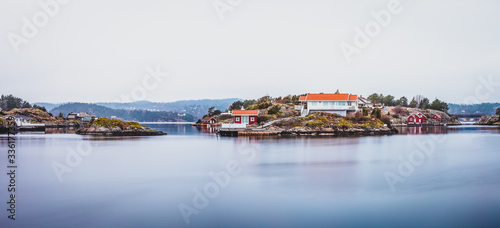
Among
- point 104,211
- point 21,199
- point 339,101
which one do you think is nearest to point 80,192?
point 21,199

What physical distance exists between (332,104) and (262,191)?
155 feet

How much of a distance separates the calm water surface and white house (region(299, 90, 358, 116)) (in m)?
31.6

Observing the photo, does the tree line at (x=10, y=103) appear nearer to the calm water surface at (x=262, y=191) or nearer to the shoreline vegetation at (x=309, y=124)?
the shoreline vegetation at (x=309, y=124)

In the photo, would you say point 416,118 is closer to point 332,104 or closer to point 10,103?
point 332,104

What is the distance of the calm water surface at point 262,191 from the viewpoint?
14.2m

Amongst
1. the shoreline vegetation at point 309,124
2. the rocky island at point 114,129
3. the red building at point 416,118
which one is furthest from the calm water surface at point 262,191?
the red building at point 416,118

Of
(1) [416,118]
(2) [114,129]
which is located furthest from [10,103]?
(1) [416,118]

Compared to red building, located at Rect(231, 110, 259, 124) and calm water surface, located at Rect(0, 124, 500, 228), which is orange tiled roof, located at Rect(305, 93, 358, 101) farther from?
calm water surface, located at Rect(0, 124, 500, 228)

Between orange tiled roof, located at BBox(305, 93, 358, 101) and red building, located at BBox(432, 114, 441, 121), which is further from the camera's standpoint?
red building, located at BBox(432, 114, 441, 121)

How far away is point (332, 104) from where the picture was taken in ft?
210

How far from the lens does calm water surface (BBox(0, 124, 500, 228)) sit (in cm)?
1416

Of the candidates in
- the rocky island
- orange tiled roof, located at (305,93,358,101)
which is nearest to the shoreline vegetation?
orange tiled roof, located at (305,93,358,101)

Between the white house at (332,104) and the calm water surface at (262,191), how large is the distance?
31.6 meters

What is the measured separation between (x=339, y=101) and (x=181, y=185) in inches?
1858
